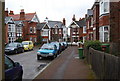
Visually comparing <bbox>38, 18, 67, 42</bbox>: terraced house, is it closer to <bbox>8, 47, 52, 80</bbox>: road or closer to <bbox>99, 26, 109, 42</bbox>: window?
<bbox>99, 26, 109, 42</bbox>: window

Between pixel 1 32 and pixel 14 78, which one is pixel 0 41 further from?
pixel 14 78

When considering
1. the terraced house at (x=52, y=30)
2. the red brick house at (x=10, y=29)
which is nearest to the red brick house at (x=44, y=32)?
the terraced house at (x=52, y=30)

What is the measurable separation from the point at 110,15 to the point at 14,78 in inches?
549

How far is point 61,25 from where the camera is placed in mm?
77188

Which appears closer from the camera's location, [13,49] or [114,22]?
[114,22]

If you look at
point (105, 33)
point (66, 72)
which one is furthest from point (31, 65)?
point (105, 33)

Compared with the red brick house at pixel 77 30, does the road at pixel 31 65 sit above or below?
below

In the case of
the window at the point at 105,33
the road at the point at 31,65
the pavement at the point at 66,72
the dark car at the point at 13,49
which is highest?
the window at the point at 105,33

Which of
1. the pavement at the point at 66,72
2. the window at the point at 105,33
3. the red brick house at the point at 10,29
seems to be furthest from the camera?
the red brick house at the point at 10,29

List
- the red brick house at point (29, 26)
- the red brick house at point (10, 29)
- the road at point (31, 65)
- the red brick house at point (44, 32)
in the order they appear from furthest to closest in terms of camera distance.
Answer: the red brick house at point (44, 32)
the red brick house at point (29, 26)
the red brick house at point (10, 29)
the road at point (31, 65)

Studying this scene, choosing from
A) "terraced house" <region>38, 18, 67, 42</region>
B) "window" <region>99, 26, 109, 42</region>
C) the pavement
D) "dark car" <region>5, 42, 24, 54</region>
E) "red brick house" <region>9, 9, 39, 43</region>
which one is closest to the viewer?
the pavement

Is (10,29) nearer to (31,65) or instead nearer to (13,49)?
(13,49)

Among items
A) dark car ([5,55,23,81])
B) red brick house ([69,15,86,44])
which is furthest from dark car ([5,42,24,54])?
red brick house ([69,15,86,44])

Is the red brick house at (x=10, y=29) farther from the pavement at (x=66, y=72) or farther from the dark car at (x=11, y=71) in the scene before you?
the dark car at (x=11, y=71)
